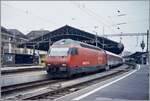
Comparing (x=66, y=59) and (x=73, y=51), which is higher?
(x=73, y=51)

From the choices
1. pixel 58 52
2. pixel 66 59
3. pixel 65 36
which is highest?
pixel 65 36

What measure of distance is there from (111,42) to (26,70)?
115 feet

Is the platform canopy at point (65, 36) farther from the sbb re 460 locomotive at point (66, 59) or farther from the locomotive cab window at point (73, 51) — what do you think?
the locomotive cab window at point (73, 51)

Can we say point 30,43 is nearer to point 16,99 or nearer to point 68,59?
point 68,59

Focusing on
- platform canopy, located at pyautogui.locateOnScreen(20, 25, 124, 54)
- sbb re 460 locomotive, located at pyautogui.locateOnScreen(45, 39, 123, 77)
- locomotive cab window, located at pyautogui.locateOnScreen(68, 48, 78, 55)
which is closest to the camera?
sbb re 460 locomotive, located at pyautogui.locateOnScreen(45, 39, 123, 77)

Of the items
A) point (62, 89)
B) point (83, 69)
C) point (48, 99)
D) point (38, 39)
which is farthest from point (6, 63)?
point (48, 99)

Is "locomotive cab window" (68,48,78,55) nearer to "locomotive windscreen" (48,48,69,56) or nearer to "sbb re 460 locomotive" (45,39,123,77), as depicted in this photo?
"sbb re 460 locomotive" (45,39,123,77)

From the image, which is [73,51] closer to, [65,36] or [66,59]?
[66,59]

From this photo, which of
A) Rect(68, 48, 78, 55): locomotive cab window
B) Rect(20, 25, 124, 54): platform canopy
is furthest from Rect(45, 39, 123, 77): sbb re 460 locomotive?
Rect(20, 25, 124, 54): platform canopy

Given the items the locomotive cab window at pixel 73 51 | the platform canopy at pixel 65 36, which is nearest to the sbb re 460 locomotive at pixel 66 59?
the locomotive cab window at pixel 73 51

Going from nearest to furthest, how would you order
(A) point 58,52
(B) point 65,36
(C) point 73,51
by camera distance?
(C) point 73,51, (A) point 58,52, (B) point 65,36

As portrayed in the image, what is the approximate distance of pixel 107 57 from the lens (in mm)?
40250

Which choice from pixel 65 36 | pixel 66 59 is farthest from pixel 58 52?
pixel 65 36

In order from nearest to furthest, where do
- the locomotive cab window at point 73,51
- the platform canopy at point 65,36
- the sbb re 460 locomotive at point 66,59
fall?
the sbb re 460 locomotive at point 66,59, the locomotive cab window at point 73,51, the platform canopy at point 65,36
